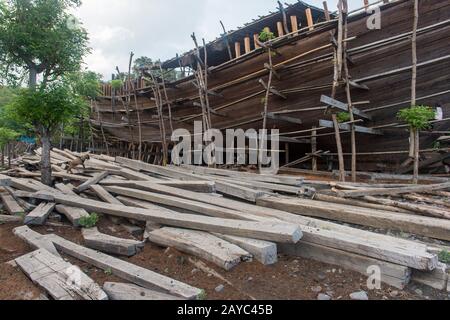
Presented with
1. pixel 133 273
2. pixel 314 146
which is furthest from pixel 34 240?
pixel 314 146

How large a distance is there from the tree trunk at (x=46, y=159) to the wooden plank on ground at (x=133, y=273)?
3.65 metres

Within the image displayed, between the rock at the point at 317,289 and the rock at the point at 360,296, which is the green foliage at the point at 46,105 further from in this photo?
the rock at the point at 360,296

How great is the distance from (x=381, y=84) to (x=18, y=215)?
8.56 meters

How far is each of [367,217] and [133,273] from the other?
2.95 metres

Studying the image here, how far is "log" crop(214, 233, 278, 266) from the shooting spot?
295cm

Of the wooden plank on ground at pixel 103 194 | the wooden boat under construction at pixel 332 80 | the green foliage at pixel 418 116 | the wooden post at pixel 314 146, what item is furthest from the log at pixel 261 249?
the wooden post at pixel 314 146

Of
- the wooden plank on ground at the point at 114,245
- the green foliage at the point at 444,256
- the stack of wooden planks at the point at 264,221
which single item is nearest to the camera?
the stack of wooden planks at the point at 264,221

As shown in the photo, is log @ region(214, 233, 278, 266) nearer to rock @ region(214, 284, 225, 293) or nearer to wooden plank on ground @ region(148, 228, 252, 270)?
wooden plank on ground @ region(148, 228, 252, 270)

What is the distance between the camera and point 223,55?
1330 cm

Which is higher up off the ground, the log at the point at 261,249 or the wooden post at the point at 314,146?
the wooden post at the point at 314,146

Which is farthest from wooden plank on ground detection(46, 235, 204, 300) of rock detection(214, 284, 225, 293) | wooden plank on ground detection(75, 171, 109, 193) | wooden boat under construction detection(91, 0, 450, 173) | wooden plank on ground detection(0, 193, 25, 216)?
wooden boat under construction detection(91, 0, 450, 173)

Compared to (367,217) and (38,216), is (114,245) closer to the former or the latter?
(38,216)

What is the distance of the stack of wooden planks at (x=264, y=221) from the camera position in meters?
2.77
